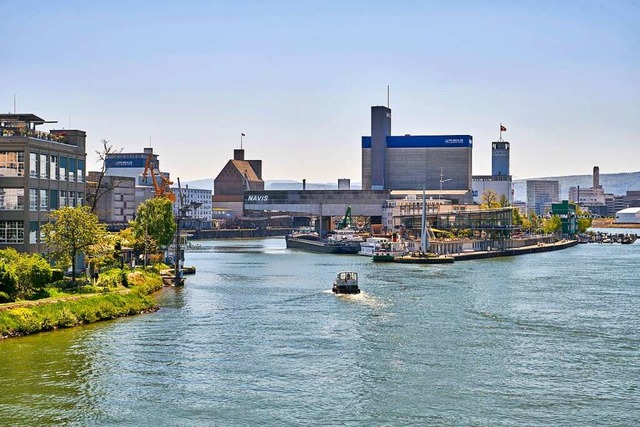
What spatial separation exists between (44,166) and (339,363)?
32111mm

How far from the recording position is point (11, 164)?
204ft

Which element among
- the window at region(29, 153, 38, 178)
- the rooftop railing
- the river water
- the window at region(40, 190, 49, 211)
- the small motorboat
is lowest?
the river water

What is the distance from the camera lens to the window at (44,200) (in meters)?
64.2

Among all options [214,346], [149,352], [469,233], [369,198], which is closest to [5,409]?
[149,352]

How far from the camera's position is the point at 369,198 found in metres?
188

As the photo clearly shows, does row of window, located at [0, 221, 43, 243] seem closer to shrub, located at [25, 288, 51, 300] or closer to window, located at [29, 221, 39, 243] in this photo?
window, located at [29, 221, 39, 243]

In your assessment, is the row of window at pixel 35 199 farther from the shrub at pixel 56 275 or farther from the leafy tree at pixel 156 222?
the leafy tree at pixel 156 222

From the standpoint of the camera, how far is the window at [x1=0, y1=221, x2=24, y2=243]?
62000mm

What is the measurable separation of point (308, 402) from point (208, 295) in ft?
127

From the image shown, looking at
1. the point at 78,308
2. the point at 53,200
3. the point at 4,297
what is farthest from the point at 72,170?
the point at 4,297

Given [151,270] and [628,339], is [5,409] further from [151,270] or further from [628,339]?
[151,270]

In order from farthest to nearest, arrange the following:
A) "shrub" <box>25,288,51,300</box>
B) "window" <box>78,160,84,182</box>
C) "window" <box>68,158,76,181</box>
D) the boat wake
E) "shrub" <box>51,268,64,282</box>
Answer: "window" <box>78,160,84,182</box> < "window" <box>68,158,76,181</box> < the boat wake < "shrub" <box>51,268,64,282</box> < "shrub" <box>25,288,51,300</box>

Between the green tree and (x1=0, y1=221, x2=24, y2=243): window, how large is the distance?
2034 millimetres

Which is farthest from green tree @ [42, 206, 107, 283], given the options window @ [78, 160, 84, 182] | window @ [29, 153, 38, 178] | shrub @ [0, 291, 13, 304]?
window @ [78, 160, 84, 182]
